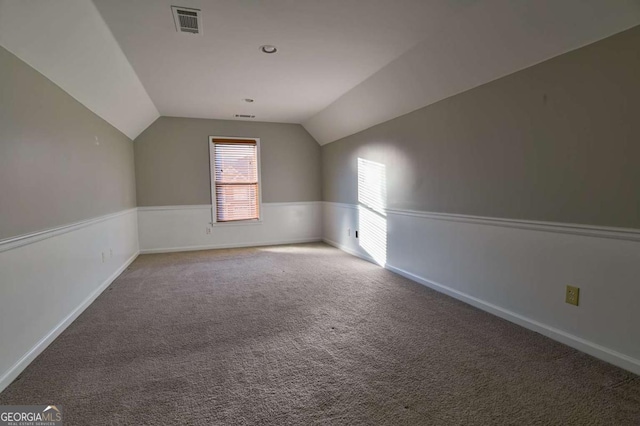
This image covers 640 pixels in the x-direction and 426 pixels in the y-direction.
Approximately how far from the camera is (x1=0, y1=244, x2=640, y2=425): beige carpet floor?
1.50 metres

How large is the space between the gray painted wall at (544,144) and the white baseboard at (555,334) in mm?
777

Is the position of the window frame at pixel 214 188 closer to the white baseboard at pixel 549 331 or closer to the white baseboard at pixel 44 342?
the white baseboard at pixel 44 342

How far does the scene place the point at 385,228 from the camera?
4.18 metres

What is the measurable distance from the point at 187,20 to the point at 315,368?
2.62 m

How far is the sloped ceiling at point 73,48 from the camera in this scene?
1.80 m

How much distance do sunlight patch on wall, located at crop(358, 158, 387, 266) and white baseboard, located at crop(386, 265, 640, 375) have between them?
1.20m

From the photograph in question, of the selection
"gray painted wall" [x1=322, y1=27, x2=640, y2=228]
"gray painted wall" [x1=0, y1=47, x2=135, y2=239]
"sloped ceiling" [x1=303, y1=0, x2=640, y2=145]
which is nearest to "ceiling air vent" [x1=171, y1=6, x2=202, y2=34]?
"gray painted wall" [x1=0, y1=47, x2=135, y2=239]

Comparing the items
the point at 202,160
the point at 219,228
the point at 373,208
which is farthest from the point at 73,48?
the point at 219,228

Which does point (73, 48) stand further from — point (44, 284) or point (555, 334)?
point (555, 334)

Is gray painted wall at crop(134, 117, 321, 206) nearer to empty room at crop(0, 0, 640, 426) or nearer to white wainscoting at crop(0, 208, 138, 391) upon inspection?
empty room at crop(0, 0, 640, 426)

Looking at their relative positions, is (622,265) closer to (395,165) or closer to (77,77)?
(395,165)

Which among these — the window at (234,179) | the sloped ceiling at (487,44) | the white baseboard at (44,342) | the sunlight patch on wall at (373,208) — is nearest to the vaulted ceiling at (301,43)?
the sloped ceiling at (487,44)

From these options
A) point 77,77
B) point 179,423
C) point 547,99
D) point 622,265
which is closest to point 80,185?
point 77,77

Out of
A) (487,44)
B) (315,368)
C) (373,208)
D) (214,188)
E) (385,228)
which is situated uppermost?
(487,44)
